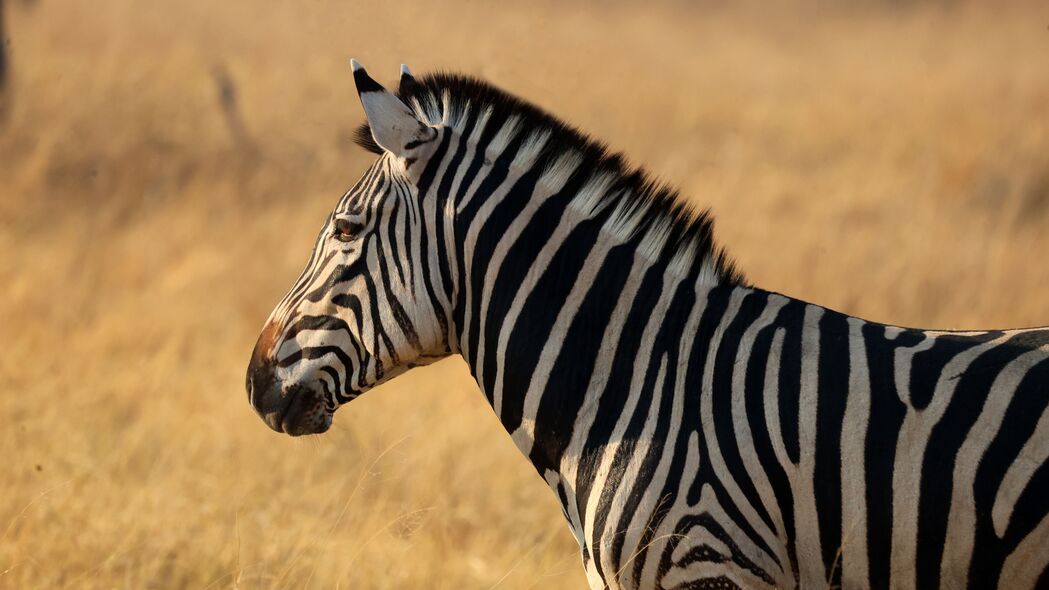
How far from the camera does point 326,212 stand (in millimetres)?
10453

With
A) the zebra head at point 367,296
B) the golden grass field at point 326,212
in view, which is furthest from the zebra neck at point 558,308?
the golden grass field at point 326,212

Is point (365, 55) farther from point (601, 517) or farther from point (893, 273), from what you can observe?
point (601, 517)

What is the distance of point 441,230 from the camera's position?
3.11 metres

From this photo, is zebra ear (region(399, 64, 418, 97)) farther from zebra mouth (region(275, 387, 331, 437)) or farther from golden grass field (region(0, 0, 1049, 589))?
golden grass field (region(0, 0, 1049, 589))

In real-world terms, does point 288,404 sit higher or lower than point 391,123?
lower

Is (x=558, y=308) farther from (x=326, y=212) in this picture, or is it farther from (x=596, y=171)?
(x=326, y=212)

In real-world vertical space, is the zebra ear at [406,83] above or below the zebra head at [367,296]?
above

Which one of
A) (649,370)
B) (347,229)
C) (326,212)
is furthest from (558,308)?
(326,212)

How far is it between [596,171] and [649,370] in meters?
0.62

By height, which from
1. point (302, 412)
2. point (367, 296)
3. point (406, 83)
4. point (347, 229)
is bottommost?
point (302, 412)

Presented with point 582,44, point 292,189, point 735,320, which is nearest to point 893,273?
point 292,189

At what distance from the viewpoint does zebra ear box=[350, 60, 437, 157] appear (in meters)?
3.07

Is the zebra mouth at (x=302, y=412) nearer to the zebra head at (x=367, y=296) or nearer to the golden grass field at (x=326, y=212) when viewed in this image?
the zebra head at (x=367, y=296)

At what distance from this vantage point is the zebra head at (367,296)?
10.1ft
